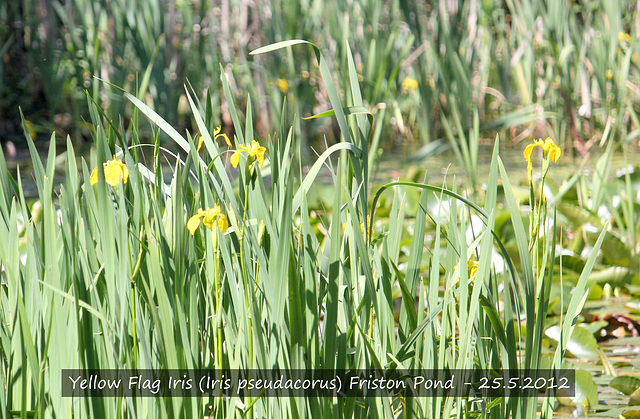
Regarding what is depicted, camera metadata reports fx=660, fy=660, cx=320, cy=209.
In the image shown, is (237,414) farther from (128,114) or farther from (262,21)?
(128,114)

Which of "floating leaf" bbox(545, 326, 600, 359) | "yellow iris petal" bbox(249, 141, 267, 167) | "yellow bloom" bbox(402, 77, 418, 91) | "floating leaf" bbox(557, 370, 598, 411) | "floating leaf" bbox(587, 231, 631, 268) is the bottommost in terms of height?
"floating leaf" bbox(557, 370, 598, 411)

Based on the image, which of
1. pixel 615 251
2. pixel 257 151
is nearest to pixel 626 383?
pixel 615 251

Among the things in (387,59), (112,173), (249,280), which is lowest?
(249,280)

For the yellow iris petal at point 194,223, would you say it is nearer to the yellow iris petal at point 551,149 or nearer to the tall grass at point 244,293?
the tall grass at point 244,293

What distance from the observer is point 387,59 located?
2855mm

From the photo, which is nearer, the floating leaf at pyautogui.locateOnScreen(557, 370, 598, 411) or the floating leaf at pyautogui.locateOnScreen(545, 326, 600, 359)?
the floating leaf at pyautogui.locateOnScreen(557, 370, 598, 411)

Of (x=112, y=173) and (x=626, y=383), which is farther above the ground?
(x=112, y=173)

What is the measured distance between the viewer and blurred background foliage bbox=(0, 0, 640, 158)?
3.20 meters

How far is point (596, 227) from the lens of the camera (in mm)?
1958

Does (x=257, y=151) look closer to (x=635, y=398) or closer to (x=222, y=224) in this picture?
(x=222, y=224)

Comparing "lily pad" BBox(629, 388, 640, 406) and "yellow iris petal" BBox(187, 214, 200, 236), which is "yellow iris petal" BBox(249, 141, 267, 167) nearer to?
"yellow iris petal" BBox(187, 214, 200, 236)

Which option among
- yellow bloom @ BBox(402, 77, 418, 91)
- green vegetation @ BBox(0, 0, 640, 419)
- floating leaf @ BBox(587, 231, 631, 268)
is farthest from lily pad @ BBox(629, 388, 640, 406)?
yellow bloom @ BBox(402, 77, 418, 91)

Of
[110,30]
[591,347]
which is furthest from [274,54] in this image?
[591,347]

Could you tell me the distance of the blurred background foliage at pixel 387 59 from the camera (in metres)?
3.20
